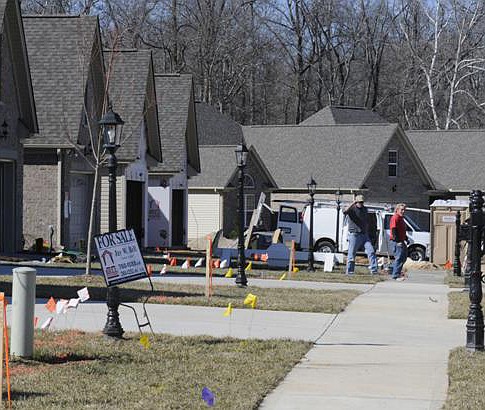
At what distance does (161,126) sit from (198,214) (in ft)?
21.8

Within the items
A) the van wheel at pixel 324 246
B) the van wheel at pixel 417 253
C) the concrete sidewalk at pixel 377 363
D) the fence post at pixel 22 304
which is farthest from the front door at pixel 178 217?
the fence post at pixel 22 304

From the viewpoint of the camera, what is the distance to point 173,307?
54.7ft

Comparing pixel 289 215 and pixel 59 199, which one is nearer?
pixel 59 199

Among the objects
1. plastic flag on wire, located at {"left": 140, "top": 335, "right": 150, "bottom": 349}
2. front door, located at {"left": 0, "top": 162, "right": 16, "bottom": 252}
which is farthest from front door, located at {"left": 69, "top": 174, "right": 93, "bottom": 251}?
plastic flag on wire, located at {"left": 140, "top": 335, "right": 150, "bottom": 349}

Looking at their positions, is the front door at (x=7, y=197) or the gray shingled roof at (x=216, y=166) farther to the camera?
the gray shingled roof at (x=216, y=166)

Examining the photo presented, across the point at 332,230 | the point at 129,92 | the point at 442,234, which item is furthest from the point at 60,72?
the point at 442,234

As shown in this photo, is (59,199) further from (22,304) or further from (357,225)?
(22,304)

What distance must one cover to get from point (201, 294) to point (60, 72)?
1379 cm

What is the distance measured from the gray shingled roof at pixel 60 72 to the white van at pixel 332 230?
10.9 m

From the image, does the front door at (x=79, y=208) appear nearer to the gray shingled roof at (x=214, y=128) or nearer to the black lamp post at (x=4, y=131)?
the black lamp post at (x=4, y=131)

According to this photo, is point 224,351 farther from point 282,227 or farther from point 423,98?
point 423,98

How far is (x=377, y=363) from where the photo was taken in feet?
38.9

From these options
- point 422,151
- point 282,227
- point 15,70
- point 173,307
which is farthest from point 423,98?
point 173,307

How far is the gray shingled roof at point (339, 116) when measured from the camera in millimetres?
59066
